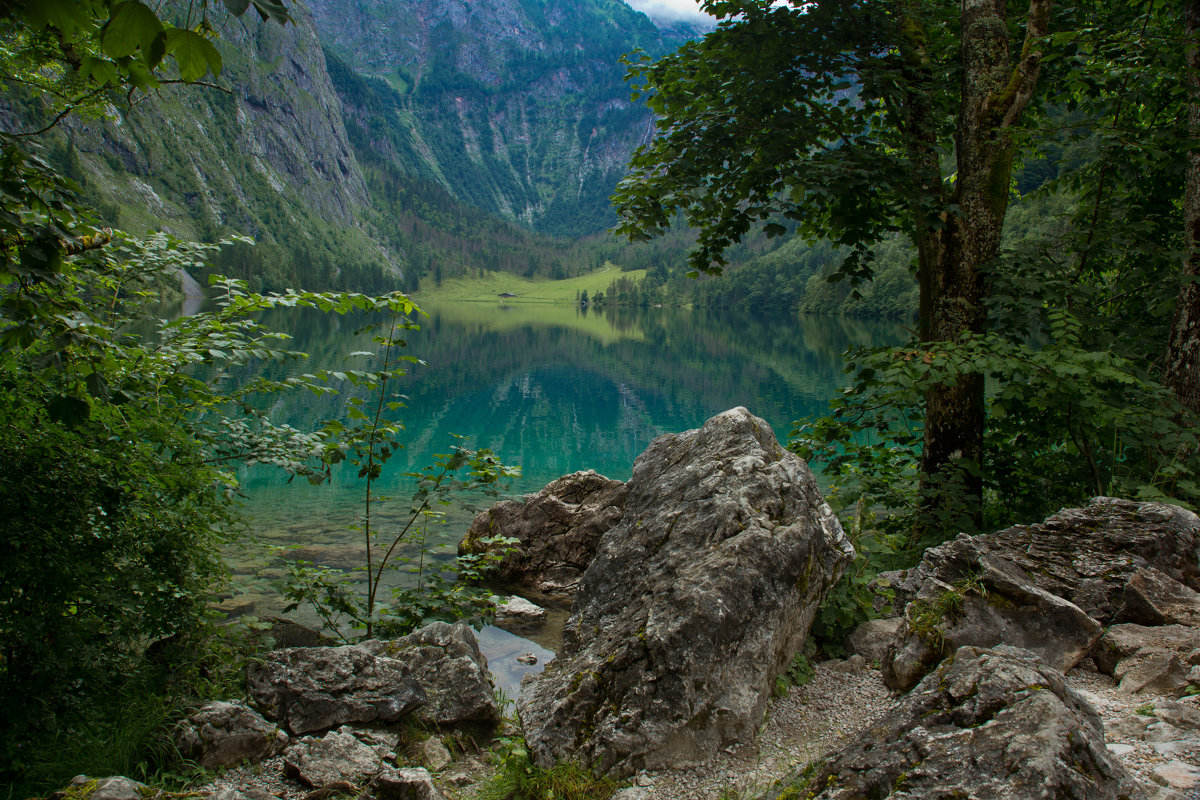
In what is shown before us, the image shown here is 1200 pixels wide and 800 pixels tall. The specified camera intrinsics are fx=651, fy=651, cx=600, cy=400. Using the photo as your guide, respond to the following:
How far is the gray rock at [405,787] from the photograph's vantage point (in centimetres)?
409

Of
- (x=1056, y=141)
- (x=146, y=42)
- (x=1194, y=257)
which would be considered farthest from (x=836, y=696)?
(x=1194, y=257)

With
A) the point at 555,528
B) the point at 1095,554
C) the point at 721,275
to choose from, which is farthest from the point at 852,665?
the point at 555,528

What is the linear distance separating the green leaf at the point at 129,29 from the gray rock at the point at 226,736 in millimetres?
4196

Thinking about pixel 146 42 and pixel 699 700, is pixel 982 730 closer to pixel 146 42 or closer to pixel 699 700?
pixel 699 700

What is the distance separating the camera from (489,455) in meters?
7.15

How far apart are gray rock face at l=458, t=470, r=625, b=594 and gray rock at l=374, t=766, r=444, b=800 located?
300 inches

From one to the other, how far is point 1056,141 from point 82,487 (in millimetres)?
8605

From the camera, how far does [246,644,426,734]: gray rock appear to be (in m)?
4.79

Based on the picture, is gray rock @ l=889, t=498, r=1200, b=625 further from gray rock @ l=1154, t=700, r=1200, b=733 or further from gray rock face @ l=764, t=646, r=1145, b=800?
gray rock face @ l=764, t=646, r=1145, b=800

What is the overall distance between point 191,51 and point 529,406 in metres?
34.3

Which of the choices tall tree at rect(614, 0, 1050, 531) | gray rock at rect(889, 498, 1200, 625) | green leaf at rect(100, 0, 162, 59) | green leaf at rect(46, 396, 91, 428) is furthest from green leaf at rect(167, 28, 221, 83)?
tall tree at rect(614, 0, 1050, 531)

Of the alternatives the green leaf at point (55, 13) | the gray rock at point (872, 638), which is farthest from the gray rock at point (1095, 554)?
the green leaf at point (55, 13)

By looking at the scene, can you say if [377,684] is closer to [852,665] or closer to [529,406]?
[852,665]

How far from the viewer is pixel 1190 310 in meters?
7.14
